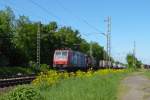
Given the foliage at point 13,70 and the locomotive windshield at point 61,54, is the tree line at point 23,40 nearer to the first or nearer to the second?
the foliage at point 13,70

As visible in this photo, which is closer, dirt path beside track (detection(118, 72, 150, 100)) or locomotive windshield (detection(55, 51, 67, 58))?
dirt path beside track (detection(118, 72, 150, 100))

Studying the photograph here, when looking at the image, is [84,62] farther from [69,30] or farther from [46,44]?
[69,30]

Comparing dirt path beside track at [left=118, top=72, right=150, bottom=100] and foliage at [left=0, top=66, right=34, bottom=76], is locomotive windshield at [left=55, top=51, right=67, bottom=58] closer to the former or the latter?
foliage at [left=0, top=66, right=34, bottom=76]

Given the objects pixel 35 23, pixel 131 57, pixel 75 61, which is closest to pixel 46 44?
pixel 35 23

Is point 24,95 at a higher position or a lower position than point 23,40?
lower

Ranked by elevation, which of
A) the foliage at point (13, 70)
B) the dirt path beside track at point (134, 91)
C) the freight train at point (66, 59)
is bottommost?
the dirt path beside track at point (134, 91)

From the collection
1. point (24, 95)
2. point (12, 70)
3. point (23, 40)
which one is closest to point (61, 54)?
point (12, 70)

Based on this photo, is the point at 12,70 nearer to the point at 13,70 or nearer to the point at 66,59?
the point at 13,70

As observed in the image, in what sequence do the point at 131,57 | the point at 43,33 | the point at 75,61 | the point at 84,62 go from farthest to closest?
1. the point at 131,57
2. the point at 43,33
3. the point at 84,62
4. the point at 75,61

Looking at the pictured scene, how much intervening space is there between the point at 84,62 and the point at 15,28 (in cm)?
3039

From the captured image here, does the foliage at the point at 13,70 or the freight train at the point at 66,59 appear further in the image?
the foliage at the point at 13,70

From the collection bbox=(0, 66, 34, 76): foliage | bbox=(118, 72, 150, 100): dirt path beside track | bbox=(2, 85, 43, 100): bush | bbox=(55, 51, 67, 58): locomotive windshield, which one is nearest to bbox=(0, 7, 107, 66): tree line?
bbox=(0, 66, 34, 76): foliage

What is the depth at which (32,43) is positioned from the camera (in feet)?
284

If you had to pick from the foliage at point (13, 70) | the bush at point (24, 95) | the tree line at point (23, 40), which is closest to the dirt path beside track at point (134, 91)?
the bush at point (24, 95)
